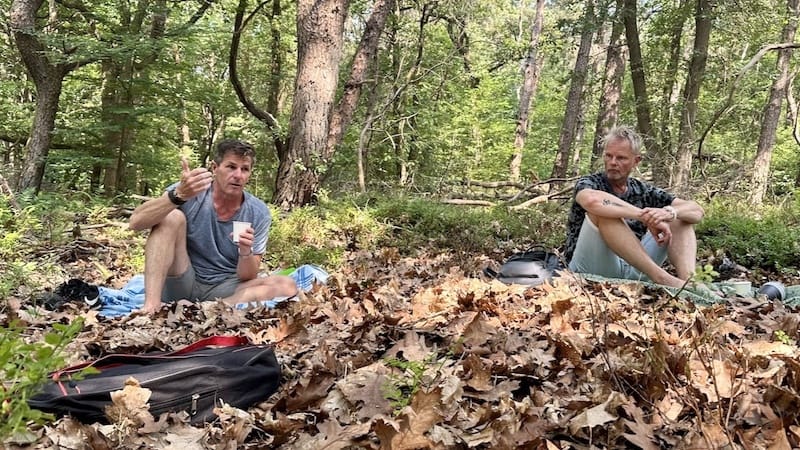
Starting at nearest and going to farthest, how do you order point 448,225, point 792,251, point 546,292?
point 546,292
point 792,251
point 448,225

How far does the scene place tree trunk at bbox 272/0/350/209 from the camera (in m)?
8.00

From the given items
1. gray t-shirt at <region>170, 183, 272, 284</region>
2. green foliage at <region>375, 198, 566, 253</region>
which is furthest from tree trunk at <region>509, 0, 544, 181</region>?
gray t-shirt at <region>170, 183, 272, 284</region>

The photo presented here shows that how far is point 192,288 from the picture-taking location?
14.6 feet

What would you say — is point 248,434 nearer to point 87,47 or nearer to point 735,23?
point 87,47

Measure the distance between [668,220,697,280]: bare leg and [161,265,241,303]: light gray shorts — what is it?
3296mm

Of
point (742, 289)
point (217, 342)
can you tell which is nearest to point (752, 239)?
point (742, 289)

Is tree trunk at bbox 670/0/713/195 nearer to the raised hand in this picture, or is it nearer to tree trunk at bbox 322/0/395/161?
tree trunk at bbox 322/0/395/161

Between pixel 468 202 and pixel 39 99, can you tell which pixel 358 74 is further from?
pixel 39 99

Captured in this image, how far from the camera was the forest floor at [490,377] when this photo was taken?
1.66 metres

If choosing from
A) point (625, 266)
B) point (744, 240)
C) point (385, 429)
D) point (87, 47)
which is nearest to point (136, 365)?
point (385, 429)

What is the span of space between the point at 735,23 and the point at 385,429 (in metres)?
12.0

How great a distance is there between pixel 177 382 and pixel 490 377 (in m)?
1.08

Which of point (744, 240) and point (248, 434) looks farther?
point (744, 240)

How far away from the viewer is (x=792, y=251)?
6238 millimetres
